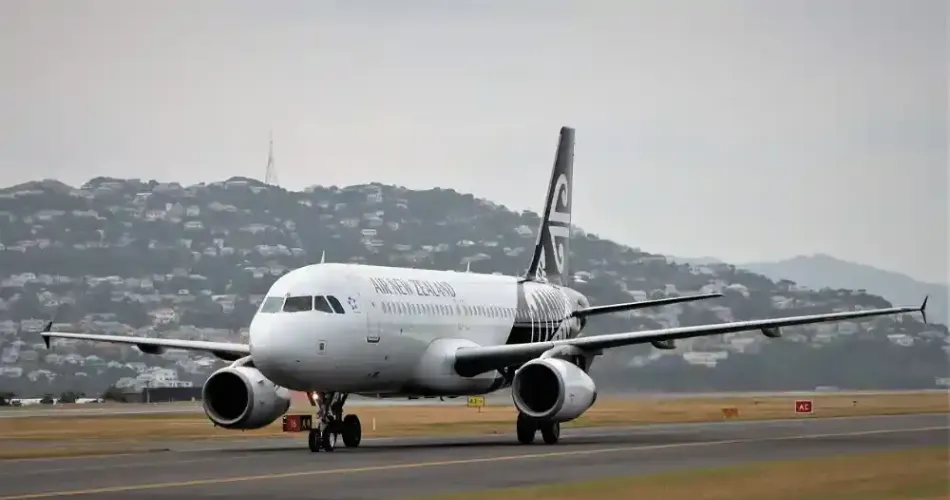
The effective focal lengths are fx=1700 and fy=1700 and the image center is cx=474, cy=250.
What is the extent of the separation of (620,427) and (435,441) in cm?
1074

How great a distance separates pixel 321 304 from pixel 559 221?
57.0 feet

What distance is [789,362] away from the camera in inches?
3701

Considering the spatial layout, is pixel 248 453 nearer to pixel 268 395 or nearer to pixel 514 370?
pixel 268 395

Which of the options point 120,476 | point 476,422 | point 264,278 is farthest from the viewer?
point 264,278

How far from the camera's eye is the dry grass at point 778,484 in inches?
933

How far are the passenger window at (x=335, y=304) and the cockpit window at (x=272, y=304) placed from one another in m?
1.12

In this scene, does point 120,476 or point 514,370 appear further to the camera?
point 514,370

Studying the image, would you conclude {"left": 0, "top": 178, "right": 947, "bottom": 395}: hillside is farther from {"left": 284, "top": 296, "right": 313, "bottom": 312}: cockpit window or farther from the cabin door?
{"left": 284, "top": 296, "right": 313, "bottom": 312}: cockpit window

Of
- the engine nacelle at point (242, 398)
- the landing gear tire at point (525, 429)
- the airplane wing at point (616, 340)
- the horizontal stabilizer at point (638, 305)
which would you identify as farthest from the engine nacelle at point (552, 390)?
the horizontal stabilizer at point (638, 305)

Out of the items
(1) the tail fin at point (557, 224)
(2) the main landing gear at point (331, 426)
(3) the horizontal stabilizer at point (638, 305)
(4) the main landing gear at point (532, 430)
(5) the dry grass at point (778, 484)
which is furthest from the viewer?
(1) the tail fin at point (557, 224)

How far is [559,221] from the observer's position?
54.2m

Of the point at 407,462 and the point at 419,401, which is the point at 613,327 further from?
the point at 407,462

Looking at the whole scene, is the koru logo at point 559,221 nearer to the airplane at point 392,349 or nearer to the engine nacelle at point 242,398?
the airplane at point 392,349

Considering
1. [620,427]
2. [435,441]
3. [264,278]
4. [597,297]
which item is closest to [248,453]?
[435,441]
